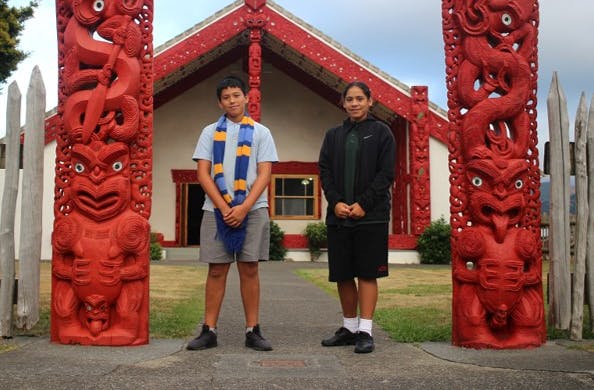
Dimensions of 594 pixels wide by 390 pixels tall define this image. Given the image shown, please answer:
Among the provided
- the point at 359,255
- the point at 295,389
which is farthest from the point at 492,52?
the point at 295,389

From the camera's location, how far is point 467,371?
346 centimetres

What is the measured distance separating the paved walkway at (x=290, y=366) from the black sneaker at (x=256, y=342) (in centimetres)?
6

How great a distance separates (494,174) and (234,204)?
1.77 meters

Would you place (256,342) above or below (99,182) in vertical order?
below

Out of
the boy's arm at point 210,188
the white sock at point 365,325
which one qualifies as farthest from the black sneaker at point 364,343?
the boy's arm at point 210,188

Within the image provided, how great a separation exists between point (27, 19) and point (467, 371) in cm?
1664

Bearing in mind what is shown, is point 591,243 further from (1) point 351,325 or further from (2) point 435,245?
(2) point 435,245

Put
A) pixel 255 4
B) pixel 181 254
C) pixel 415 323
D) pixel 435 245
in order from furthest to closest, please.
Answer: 1. pixel 181 254
2. pixel 255 4
3. pixel 435 245
4. pixel 415 323

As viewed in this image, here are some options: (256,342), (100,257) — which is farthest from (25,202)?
(256,342)

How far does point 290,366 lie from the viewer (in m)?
3.57

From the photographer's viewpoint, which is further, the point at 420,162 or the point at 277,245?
the point at 277,245

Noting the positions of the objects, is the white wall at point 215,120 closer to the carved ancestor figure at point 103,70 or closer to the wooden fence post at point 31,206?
the wooden fence post at point 31,206

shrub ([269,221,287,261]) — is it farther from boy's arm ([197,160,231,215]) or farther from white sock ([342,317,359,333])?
boy's arm ([197,160,231,215])

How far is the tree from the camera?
1589 centimetres
